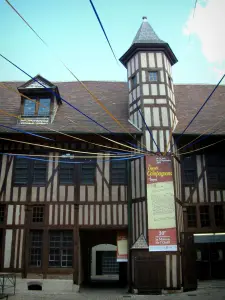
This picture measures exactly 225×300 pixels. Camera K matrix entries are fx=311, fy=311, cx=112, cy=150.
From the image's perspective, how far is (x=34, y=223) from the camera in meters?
13.1

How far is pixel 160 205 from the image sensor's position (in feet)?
40.2

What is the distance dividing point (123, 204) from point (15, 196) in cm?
462

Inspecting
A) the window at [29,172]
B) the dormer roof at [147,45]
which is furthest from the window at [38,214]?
the dormer roof at [147,45]

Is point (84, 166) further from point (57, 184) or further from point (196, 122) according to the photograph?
point (196, 122)

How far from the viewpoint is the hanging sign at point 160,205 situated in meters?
11.9

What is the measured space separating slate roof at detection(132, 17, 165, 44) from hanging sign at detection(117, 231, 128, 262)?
896 centimetres

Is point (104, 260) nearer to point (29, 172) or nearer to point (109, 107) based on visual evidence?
point (29, 172)

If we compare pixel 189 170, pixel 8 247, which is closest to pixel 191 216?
pixel 189 170

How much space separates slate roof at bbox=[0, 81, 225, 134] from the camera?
13.9 m

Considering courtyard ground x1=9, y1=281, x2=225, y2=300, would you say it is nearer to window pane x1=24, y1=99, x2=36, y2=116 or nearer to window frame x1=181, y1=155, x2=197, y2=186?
window frame x1=181, y1=155, x2=197, y2=186

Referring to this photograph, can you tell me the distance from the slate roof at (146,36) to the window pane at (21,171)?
769 cm

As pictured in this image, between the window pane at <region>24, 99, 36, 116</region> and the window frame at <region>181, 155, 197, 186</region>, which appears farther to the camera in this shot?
the window pane at <region>24, 99, 36, 116</region>

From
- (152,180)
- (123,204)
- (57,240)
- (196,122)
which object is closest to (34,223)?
Answer: (57,240)

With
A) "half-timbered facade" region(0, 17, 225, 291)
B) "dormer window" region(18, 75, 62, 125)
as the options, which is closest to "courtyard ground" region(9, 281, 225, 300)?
"half-timbered facade" region(0, 17, 225, 291)
